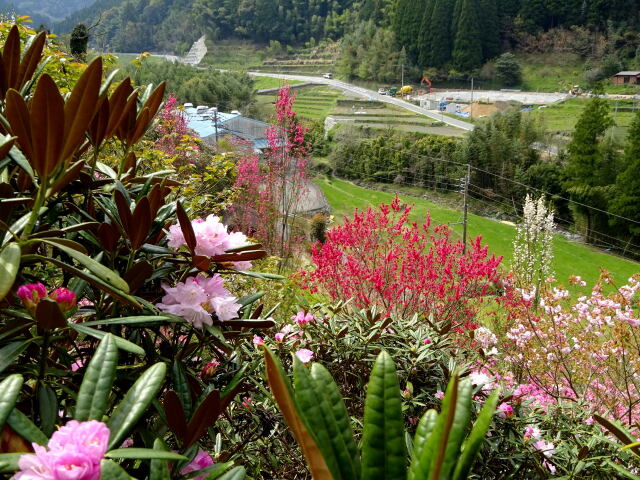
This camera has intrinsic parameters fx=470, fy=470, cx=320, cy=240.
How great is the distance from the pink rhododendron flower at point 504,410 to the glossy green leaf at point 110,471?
3.69 ft

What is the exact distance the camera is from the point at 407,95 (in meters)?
35.8

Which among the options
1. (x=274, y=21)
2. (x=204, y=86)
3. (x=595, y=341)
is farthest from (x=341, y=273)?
(x=274, y=21)

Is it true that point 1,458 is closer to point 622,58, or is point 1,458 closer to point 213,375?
point 213,375

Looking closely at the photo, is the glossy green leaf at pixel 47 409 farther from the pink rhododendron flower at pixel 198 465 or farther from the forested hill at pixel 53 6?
the forested hill at pixel 53 6

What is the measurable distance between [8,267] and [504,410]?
1.22 m

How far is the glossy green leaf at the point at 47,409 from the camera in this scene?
0.60 m

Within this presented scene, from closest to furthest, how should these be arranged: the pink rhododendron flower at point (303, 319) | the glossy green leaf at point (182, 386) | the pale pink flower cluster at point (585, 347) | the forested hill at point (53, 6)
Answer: the glossy green leaf at point (182, 386) → the pink rhododendron flower at point (303, 319) → the pale pink flower cluster at point (585, 347) → the forested hill at point (53, 6)

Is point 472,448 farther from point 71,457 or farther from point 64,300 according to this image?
point 64,300

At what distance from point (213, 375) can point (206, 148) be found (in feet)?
31.8

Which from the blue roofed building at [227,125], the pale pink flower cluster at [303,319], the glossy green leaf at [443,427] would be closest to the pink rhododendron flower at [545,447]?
the pale pink flower cluster at [303,319]

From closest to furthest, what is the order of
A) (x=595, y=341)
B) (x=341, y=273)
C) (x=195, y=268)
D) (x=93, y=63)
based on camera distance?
(x=93, y=63)
(x=195, y=268)
(x=341, y=273)
(x=595, y=341)

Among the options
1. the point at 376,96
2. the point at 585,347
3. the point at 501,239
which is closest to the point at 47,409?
the point at 585,347

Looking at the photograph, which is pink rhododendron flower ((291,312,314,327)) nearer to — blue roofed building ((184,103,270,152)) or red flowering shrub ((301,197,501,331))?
red flowering shrub ((301,197,501,331))

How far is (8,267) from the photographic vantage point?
21.5 inches
